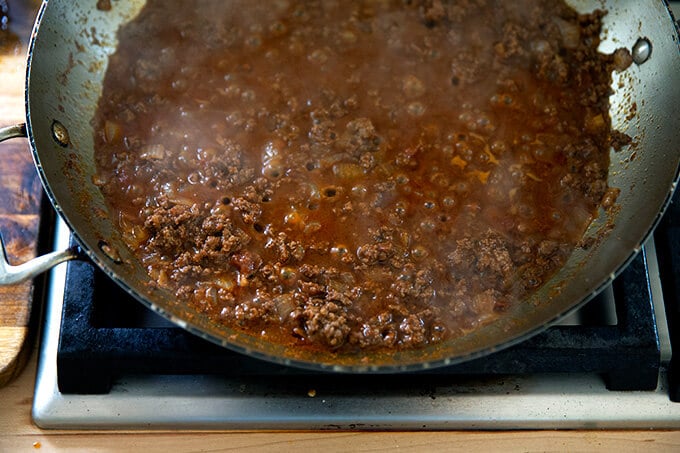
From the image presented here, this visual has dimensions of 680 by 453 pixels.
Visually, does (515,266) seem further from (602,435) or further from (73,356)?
(73,356)

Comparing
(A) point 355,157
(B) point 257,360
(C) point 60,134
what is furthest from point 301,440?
(C) point 60,134

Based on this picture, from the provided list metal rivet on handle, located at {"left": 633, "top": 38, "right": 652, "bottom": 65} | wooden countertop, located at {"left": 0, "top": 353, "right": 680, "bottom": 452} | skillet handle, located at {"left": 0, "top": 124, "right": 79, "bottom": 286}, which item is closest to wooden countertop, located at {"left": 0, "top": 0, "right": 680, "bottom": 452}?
wooden countertop, located at {"left": 0, "top": 353, "right": 680, "bottom": 452}

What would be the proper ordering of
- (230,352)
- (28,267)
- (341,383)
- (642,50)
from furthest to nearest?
(642,50), (341,383), (230,352), (28,267)

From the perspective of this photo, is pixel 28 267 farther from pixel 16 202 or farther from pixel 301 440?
pixel 301 440

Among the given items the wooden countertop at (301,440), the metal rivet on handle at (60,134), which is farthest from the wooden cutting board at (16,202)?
the metal rivet on handle at (60,134)

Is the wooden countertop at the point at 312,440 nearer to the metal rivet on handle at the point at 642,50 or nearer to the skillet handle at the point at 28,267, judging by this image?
the skillet handle at the point at 28,267

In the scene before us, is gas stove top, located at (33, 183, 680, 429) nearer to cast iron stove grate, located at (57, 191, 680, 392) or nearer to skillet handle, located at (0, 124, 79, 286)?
cast iron stove grate, located at (57, 191, 680, 392)
